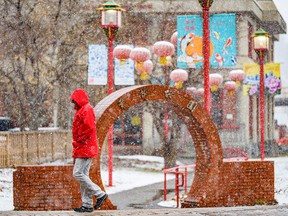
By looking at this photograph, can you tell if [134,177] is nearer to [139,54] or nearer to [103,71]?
[139,54]

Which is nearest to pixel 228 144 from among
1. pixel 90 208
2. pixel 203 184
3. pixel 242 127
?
pixel 242 127

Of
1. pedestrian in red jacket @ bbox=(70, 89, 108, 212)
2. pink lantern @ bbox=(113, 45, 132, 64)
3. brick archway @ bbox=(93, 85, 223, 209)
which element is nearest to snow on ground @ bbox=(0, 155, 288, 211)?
brick archway @ bbox=(93, 85, 223, 209)

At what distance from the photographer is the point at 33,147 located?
2705cm

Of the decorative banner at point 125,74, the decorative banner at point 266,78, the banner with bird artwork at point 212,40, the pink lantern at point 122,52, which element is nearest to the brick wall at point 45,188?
the pink lantern at point 122,52

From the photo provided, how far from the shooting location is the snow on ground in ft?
52.3

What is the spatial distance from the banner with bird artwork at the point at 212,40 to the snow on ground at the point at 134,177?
4773 millimetres

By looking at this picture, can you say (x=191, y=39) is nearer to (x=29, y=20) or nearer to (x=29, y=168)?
(x=29, y=20)

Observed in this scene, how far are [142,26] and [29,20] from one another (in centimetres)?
1573

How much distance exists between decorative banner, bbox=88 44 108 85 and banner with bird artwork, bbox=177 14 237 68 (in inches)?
140

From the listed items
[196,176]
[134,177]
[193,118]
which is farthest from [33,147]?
[193,118]

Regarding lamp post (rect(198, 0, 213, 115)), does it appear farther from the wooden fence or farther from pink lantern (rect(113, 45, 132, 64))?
the wooden fence

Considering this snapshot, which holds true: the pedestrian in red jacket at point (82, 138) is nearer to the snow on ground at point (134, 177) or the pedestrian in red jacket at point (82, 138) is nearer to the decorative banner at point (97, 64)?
the snow on ground at point (134, 177)

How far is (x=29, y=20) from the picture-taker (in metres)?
26.3

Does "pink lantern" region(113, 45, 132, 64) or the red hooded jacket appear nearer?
the red hooded jacket
